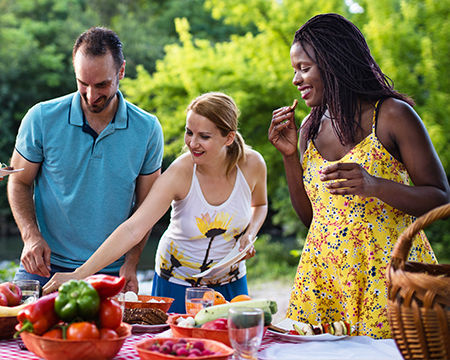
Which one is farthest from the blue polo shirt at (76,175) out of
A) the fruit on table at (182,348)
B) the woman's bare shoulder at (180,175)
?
the fruit on table at (182,348)

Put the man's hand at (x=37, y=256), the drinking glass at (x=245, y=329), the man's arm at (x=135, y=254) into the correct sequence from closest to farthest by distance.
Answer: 1. the drinking glass at (x=245, y=329)
2. the man's hand at (x=37, y=256)
3. the man's arm at (x=135, y=254)

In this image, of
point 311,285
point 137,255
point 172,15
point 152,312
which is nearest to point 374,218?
point 311,285

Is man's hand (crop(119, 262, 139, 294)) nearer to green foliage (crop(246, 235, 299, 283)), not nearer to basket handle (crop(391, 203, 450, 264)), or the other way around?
basket handle (crop(391, 203, 450, 264))

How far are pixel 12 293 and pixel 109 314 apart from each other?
1.80ft

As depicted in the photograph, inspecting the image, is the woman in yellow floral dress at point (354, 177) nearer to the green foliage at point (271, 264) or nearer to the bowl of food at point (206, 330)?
the bowl of food at point (206, 330)

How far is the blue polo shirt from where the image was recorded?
2.91 meters

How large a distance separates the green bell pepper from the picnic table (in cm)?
23

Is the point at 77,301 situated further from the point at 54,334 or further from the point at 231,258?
the point at 231,258

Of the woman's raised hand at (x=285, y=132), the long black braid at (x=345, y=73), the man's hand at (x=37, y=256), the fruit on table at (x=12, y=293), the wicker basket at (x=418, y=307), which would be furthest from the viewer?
the man's hand at (x=37, y=256)

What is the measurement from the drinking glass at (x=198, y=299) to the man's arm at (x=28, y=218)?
3.21ft

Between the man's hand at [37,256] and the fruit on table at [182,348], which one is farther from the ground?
the man's hand at [37,256]

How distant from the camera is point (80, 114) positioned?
2.95m

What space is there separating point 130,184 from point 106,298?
1280 millimetres

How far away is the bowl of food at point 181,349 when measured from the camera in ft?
5.34
